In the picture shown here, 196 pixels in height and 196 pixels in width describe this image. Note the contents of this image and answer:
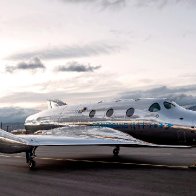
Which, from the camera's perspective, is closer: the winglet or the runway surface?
the runway surface

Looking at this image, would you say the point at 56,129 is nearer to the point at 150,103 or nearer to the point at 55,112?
the point at 55,112

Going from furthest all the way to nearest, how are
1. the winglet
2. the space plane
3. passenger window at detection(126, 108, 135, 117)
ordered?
the winglet → passenger window at detection(126, 108, 135, 117) → the space plane

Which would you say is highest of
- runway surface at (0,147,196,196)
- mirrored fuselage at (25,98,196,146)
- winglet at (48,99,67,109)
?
winglet at (48,99,67,109)

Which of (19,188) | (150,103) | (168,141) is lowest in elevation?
(19,188)

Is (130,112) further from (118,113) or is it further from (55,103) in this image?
(55,103)

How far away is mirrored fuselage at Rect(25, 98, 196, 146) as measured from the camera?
15891mm

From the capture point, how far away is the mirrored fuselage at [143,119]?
15891 millimetres

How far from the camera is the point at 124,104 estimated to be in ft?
62.0

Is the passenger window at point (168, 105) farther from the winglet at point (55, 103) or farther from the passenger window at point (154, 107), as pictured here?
the winglet at point (55, 103)

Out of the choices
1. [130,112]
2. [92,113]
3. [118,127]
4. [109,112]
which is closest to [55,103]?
[92,113]

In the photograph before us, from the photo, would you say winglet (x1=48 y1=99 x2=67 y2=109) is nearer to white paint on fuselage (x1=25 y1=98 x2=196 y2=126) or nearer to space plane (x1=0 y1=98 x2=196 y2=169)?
white paint on fuselage (x1=25 y1=98 x2=196 y2=126)

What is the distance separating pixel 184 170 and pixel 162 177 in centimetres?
187

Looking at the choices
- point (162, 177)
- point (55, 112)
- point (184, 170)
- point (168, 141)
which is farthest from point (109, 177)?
point (55, 112)

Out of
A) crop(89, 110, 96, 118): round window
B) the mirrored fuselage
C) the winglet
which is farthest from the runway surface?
the winglet
